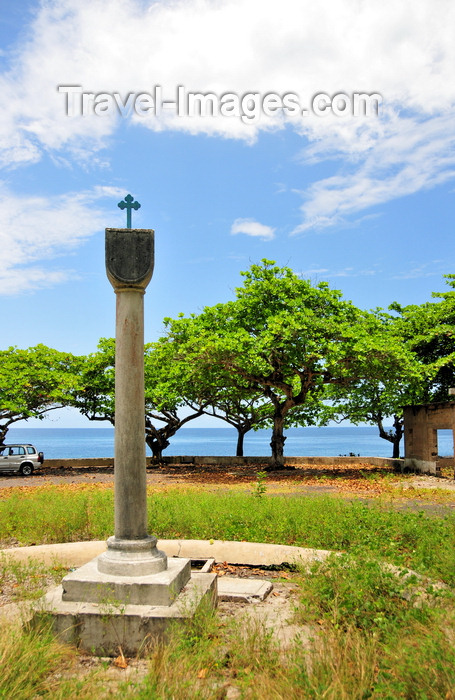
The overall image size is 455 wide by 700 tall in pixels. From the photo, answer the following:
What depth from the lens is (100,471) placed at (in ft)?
91.7

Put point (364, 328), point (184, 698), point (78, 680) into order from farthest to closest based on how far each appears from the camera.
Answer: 1. point (364, 328)
2. point (78, 680)
3. point (184, 698)

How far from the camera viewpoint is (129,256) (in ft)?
19.1

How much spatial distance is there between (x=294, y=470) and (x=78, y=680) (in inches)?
889

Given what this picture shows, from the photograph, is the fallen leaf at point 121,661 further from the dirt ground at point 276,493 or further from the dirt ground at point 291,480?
the dirt ground at point 291,480

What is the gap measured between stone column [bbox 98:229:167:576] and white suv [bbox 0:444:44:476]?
2397 centimetres

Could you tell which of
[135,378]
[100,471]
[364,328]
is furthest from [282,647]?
[100,471]

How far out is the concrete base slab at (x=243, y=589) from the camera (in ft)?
20.4

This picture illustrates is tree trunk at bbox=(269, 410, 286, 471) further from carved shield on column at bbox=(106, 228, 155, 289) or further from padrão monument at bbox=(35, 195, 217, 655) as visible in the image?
carved shield on column at bbox=(106, 228, 155, 289)

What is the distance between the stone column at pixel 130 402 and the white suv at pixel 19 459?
78.6 feet

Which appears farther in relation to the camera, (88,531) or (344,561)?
(88,531)

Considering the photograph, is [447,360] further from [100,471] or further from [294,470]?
[100,471]

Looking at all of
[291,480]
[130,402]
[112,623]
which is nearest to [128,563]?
[112,623]

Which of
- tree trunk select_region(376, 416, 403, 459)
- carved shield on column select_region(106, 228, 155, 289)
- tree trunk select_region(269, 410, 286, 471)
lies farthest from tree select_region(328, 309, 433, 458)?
carved shield on column select_region(106, 228, 155, 289)

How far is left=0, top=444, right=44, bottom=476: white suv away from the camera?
27578 mm
